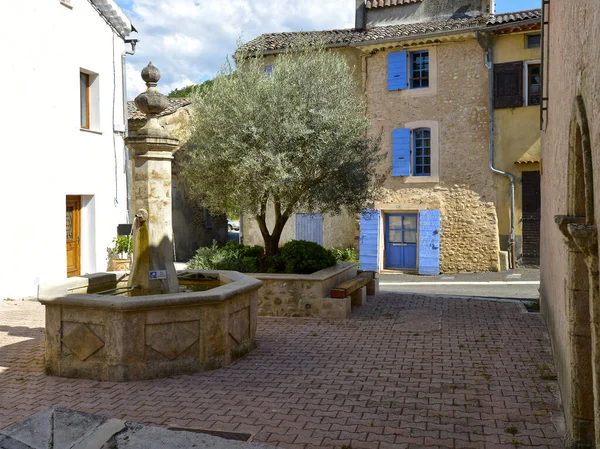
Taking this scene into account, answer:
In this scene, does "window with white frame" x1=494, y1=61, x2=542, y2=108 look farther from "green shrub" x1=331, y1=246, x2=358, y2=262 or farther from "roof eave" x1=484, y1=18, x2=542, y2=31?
"green shrub" x1=331, y1=246, x2=358, y2=262

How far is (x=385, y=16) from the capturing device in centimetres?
2034

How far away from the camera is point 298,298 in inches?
399

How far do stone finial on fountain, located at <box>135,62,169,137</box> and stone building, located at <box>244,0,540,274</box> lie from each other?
36.1 ft

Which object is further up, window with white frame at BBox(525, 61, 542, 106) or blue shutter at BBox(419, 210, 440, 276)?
window with white frame at BBox(525, 61, 542, 106)

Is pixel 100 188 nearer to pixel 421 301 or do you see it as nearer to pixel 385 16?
pixel 421 301

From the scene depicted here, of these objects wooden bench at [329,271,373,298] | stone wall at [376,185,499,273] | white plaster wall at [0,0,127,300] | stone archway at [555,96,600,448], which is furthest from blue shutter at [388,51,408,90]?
stone archway at [555,96,600,448]

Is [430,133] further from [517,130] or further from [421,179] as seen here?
[517,130]

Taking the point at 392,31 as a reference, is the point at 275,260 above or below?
below

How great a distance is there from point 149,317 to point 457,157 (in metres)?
14.1

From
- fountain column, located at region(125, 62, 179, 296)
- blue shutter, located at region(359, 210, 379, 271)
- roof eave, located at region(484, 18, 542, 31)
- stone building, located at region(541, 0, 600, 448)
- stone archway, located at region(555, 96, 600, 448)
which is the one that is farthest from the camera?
blue shutter, located at region(359, 210, 379, 271)

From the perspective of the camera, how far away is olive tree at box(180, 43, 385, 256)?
438 inches

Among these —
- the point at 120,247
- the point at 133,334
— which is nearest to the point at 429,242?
the point at 120,247

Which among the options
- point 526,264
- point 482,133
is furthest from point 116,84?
point 526,264

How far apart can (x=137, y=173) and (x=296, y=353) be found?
10.1ft
